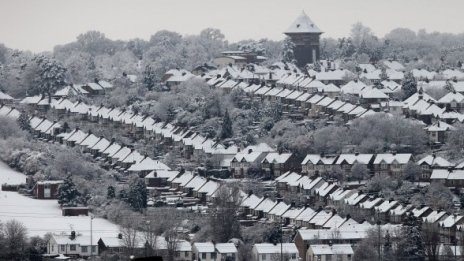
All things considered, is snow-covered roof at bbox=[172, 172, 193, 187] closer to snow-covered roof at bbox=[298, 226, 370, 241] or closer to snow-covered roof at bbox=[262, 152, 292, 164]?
snow-covered roof at bbox=[262, 152, 292, 164]

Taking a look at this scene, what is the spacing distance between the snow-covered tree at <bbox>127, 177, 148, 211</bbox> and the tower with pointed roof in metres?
42.0

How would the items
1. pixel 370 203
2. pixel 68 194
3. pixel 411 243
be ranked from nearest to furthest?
pixel 411 243, pixel 370 203, pixel 68 194

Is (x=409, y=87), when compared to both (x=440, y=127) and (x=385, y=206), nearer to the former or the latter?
(x=440, y=127)

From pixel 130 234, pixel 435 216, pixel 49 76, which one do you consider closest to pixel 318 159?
pixel 435 216

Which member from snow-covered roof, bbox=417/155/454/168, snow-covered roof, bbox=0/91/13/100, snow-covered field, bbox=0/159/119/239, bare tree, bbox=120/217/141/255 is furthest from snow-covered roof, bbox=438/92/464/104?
bare tree, bbox=120/217/141/255

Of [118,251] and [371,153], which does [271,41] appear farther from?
[118,251]

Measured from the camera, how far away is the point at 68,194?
2778 inches

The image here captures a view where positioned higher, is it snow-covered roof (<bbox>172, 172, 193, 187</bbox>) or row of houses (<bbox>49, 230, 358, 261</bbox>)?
snow-covered roof (<bbox>172, 172, 193, 187</bbox>)

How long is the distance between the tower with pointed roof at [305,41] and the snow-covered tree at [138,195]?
42028 mm

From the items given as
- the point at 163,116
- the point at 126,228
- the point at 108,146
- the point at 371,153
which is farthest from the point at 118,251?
the point at 163,116

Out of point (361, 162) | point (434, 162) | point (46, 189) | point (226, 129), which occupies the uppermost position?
point (226, 129)

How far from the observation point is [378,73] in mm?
99562

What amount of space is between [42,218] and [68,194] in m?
3.79

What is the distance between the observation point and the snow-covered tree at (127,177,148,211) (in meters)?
67.9
